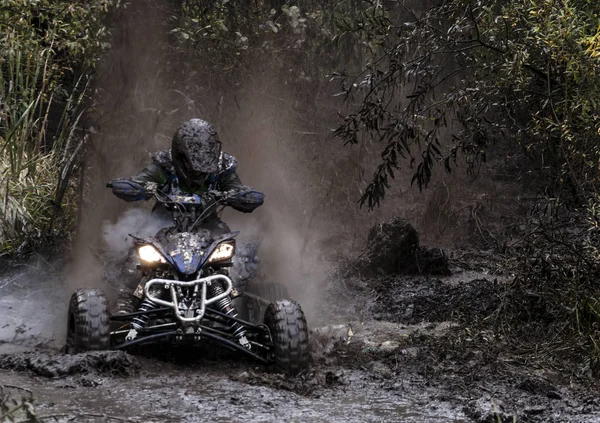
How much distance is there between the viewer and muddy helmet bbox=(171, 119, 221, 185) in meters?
7.54

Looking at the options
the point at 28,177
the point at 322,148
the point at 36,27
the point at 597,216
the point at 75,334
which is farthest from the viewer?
the point at 322,148

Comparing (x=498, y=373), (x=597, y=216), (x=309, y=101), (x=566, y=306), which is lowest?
(x=498, y=373)

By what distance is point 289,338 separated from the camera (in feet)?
21.7

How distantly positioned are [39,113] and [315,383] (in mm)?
6259

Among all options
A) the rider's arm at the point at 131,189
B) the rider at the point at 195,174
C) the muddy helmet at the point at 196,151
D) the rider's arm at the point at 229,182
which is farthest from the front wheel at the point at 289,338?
the rider's arm at the point at 229,182

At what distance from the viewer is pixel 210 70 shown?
13375 mm

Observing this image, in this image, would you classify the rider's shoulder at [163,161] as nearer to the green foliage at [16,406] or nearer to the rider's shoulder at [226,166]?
the rider's shoulder at [226,166]

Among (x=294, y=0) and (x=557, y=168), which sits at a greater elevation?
(x=294, y=0)

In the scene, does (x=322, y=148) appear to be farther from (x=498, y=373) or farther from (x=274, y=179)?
(x=498, y=373)

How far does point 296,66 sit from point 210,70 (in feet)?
4.22

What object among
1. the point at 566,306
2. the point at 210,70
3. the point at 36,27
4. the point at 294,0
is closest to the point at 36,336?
the point at 566,306

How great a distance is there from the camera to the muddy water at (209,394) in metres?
5.61

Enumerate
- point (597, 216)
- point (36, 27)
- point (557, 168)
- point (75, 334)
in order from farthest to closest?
1. point (36, 27)
2. point (557, 168)
3. point (597, 216)
4. point (75, 334)

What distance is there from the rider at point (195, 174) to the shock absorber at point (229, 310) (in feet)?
2.32
